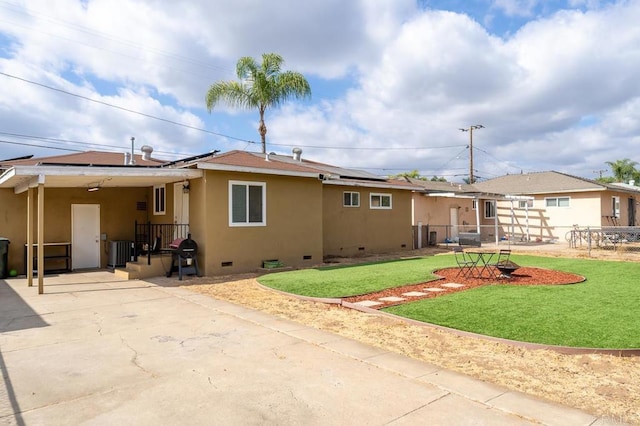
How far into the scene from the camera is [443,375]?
14.7 feet

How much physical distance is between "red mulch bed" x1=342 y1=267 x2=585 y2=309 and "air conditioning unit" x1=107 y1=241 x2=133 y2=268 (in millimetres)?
9708

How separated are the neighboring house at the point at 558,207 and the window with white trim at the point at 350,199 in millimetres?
9252

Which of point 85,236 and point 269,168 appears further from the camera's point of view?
point 85,236

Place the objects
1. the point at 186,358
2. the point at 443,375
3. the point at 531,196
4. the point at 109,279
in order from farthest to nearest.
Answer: the point at 531,196, the point at 109,279, the point at 186,358, the point at 443,375

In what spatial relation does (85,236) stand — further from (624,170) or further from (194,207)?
(624,170)

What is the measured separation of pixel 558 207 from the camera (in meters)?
25.9

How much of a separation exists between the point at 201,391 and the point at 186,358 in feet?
3.71

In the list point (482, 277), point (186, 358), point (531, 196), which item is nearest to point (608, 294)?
point (482, 277)

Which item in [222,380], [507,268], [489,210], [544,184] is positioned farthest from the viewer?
[489,210]

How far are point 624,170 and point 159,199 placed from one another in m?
53.1

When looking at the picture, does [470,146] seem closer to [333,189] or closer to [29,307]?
[333,189]

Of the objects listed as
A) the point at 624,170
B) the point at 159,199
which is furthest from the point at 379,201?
the point at 624,170

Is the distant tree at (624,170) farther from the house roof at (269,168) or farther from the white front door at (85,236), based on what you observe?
the white front door at (85,236)

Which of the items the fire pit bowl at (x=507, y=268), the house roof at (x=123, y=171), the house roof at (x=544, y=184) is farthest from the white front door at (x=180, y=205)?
the house roof at (x=544, y=184)
